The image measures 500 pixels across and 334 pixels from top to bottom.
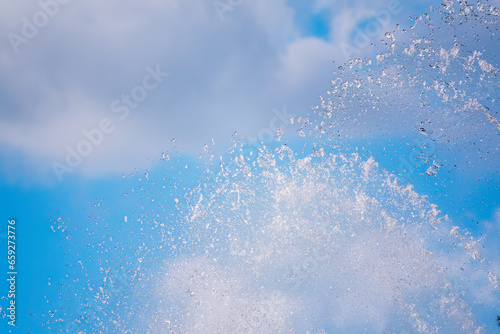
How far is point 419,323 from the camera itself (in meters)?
19.4

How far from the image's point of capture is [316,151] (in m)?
18.5

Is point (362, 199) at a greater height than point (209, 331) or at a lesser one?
greater

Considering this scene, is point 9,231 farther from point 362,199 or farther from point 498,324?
point 498,324

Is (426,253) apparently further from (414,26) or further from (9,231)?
(9,231)

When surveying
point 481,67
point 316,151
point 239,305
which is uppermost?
point 481,67

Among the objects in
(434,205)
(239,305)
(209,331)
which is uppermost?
(434,205)

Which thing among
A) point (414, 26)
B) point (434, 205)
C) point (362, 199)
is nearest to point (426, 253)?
point (434, 205)

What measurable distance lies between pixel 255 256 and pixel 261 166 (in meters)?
5.07

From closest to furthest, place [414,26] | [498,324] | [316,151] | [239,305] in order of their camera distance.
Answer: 1. [414,26]
2. [316,151]
3. [239,305]
4. [498,324]

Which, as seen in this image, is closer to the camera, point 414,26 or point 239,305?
point 414,26

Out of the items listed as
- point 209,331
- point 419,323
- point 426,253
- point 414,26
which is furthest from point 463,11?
point 209,331

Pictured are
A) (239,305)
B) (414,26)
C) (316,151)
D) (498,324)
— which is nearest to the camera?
(414,26)

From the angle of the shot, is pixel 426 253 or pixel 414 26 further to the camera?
pixel 426 253

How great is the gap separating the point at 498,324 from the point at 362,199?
11.9m
